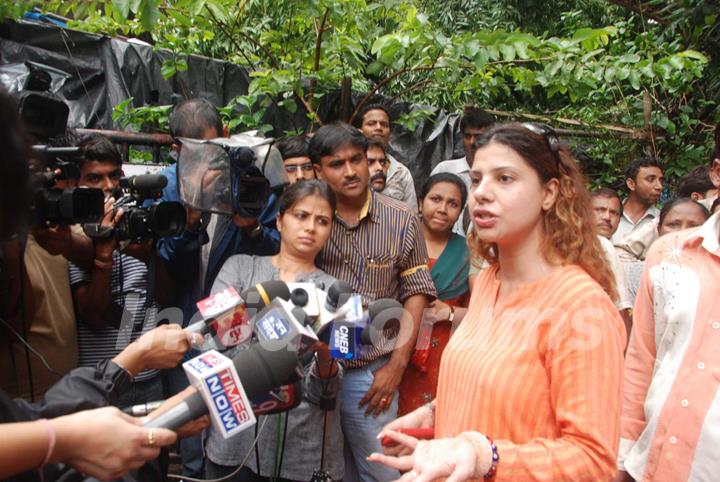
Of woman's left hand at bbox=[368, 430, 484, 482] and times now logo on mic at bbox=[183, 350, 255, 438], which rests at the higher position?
times now logo on mic at bbox=[183, 350, 255, 438]

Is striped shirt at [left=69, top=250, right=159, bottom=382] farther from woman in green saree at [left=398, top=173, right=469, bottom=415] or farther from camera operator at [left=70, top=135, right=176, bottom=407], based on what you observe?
woman in green saree at [left=398, top=173, right=469, bottom=415]

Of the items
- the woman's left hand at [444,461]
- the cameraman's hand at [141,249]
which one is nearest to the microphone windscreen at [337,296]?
the woman's left hand at [444,461]

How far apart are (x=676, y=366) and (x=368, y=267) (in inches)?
51.8

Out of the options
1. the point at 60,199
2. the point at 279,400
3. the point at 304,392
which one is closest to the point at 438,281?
the point at 304,392

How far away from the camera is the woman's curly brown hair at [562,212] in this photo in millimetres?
1549

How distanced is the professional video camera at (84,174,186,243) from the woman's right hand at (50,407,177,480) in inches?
37.8

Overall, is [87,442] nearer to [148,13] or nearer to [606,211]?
[148,13]

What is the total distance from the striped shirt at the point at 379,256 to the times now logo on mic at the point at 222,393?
4.46 ft

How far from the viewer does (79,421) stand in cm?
115

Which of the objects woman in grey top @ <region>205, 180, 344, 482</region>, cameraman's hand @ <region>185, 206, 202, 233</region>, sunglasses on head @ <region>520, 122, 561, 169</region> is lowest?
woman in grey top @ <region>205, 180, 344, 482</region>

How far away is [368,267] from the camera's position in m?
2.67

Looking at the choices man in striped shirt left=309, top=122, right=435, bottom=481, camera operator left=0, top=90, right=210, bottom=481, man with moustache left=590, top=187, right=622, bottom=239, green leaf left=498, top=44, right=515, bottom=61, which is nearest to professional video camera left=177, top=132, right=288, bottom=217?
man in striped shirt left=309, top=122, right=435, bottom=481

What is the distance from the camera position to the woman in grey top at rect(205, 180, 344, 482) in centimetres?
228

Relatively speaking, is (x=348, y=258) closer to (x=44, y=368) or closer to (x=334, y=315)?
(x=334, y=315)
